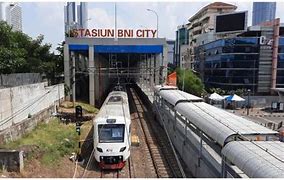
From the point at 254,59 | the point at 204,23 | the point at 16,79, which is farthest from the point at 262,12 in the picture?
the point at 16,79

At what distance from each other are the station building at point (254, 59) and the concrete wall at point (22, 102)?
110ft

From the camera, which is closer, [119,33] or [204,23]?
[119,33]

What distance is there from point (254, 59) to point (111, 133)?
40.9m

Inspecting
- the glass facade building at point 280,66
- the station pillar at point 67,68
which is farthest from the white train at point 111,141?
the glass facade building at point 280,66

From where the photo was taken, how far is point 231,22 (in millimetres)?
53344

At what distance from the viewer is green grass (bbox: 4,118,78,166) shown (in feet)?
48.9

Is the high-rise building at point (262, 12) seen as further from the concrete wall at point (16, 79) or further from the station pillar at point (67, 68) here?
the concrete wall at point (16, 79)

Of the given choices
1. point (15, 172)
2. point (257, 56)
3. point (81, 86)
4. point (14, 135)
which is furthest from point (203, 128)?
point (257, 56)

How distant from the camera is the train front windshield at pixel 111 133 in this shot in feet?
46.9

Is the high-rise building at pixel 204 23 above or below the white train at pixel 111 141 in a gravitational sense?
above

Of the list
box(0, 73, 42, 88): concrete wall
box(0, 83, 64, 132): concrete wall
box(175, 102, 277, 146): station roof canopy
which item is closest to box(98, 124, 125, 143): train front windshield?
box(175, 102, 277, 146): station roof canopy

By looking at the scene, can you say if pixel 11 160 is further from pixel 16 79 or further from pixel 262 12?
pixel 262 12

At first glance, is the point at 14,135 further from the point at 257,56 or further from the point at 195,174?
the point at 257,56

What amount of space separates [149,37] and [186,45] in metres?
55.4
